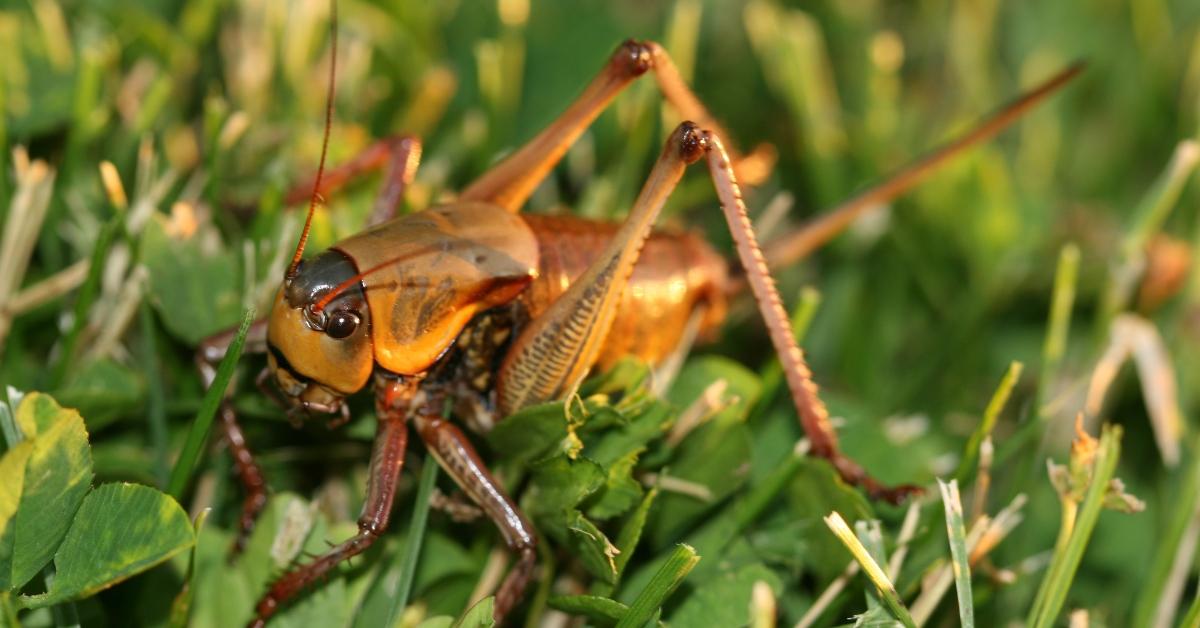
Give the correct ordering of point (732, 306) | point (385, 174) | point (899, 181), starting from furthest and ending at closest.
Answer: point (732, 306), point (899, 181), point (385, 174)

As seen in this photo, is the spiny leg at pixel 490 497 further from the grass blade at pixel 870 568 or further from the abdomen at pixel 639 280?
the grass blade at pixel 870 568

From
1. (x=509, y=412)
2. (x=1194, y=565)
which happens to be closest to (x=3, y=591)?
(x=509, y=412)

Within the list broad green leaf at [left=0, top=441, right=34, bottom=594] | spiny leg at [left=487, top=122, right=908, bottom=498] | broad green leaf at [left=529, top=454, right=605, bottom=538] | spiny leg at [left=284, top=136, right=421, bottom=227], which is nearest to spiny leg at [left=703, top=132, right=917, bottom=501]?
spiny leg at [left=487, top=122, right=908, bottom=498]

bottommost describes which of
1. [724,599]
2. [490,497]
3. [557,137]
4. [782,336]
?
[724,599]

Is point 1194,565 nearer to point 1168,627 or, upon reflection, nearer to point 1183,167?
point 1168,627

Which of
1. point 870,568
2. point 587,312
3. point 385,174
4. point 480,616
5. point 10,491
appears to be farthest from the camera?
point 385,174

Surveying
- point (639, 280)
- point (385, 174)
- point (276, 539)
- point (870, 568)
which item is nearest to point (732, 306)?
point (639, 280)

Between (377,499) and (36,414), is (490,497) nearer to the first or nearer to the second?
(377,499)

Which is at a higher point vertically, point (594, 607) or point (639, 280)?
point (639, 280)
